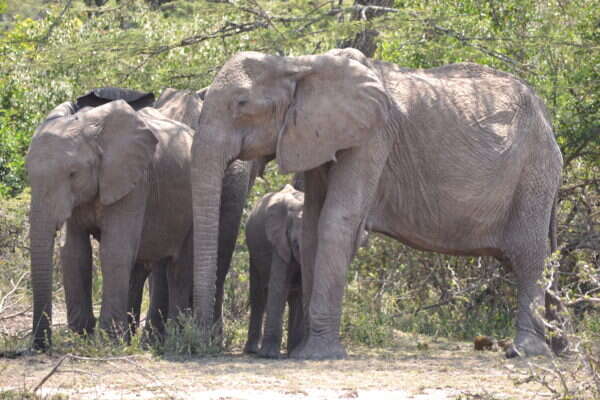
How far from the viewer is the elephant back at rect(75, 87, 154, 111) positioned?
1011 centimetres

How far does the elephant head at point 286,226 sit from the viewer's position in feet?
32.1

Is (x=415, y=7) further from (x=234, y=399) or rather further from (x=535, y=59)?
(x=234, y=399)

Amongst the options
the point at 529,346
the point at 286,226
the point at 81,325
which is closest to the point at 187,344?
the point at 81,325

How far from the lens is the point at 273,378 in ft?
23.1

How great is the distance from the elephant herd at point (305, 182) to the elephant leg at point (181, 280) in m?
0.01

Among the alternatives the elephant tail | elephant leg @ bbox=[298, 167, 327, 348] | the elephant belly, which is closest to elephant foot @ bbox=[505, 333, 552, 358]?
the elephant belly

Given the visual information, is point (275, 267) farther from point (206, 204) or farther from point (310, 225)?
point (206, 204)

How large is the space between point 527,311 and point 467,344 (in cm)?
155

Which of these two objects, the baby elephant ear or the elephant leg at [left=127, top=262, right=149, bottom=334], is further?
the elephant leg at [left=127, top=262, right=149, bottom=334]

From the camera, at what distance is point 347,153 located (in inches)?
343

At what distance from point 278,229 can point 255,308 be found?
0.96m

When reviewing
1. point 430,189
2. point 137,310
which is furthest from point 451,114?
point 137,310

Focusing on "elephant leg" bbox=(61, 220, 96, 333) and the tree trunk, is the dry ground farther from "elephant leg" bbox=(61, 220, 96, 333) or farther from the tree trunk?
the tree trunk

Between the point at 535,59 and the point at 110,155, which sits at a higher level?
the point at 535,59
